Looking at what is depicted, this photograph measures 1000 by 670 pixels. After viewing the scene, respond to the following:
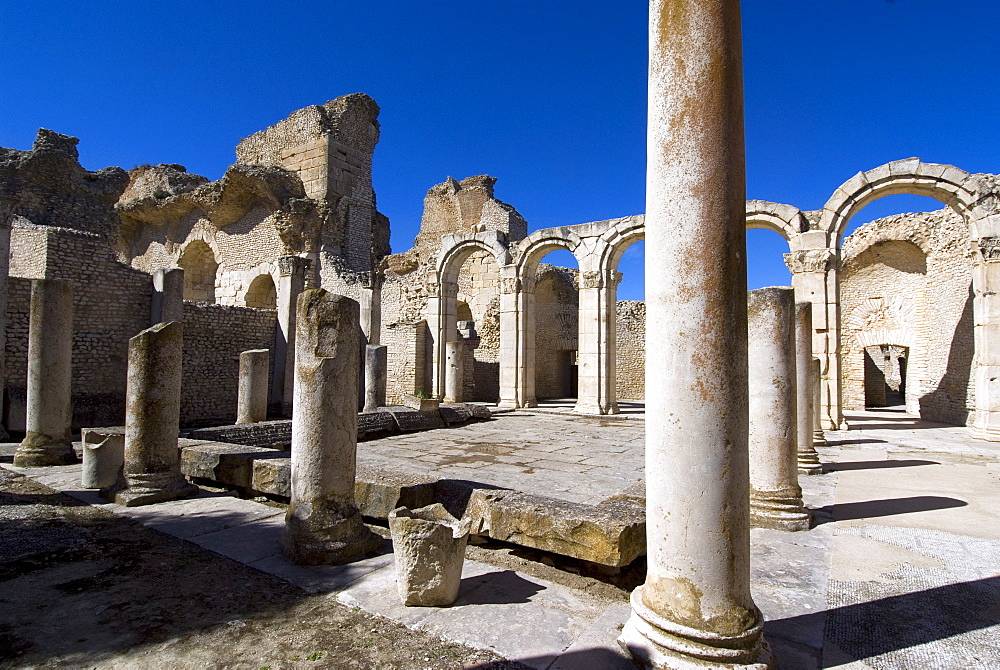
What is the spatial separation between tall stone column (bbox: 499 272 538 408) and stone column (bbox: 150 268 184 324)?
7928 mm

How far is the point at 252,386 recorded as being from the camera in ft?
33.6

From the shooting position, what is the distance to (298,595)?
337cm

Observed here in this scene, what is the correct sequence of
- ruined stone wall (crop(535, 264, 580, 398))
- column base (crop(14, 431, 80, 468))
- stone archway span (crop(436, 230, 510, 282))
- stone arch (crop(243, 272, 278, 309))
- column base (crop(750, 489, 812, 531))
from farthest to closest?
ruined stone wall (crop(535, 264, 580, 398)) < stone arch (crop(243, 272, 278, 309)) < stone archway span (crop(436, 230, 510, 282)) < column base (crop(14, 431, 80, 468)) < column base (crop(750, 489, 812, 531))

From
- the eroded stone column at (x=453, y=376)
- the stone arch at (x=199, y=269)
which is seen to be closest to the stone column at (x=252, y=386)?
the eroded stone column at (x=453, y=376)

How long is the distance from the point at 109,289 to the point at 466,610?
12889 millimetres

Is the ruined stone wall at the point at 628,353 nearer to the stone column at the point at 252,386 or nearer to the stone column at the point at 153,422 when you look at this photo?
the stone column at the point at 252,386

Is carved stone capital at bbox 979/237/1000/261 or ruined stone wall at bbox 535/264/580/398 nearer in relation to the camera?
carved stone capital at bbox 979/237/1000/261

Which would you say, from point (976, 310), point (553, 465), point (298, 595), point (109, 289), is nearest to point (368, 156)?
point (109, 289)

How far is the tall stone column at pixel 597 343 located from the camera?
14.1 metres

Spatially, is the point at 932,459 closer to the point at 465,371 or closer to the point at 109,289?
the point at 465,371

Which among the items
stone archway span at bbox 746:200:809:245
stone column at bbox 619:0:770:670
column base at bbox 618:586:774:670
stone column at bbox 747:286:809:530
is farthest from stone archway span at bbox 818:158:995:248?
column base at bbox 618:586:774:670

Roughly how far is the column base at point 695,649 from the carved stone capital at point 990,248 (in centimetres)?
1219

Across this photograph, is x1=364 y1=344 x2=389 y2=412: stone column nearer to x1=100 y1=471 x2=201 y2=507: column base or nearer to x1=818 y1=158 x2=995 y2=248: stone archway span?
x1=100 y1=471 x2=201 y2=507: column base

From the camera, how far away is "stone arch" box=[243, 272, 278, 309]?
20.1m
